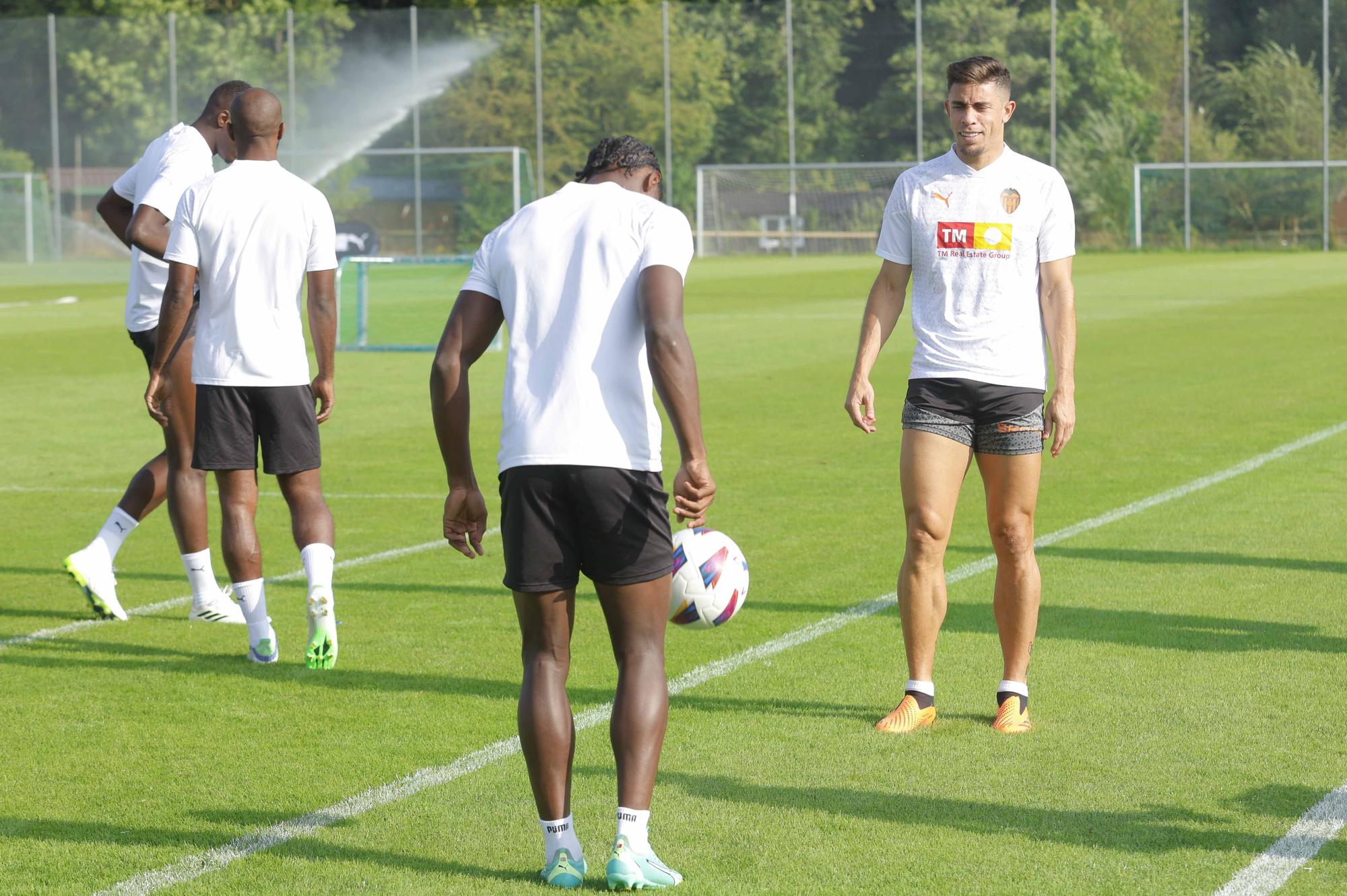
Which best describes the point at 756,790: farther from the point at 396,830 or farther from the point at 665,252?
→ the point at 665,252

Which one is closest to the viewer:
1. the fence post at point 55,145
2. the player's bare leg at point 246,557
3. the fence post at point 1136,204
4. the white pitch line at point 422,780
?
the white pitch line at point 422,780

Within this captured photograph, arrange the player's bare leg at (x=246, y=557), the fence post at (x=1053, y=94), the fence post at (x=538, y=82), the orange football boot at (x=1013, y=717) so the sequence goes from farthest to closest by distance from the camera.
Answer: the fence post at (x=538, y=82) → the fence post at (x=1053, y=94) → the player's bare leg at (x=246, y=557) → the orange football boot at (x=1013, y=717)

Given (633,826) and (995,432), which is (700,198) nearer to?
(995,432)

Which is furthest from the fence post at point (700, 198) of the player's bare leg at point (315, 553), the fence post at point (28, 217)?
the player's bare leg at point (315, 553)

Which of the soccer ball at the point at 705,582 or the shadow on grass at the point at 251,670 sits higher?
the soccer ball at the point at 705,582

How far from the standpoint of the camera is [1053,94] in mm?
52094

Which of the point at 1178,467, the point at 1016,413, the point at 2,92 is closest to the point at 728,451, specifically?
the point at 1178,467

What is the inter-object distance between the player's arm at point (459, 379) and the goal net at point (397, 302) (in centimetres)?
1743

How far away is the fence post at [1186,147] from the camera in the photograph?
50.2 metres

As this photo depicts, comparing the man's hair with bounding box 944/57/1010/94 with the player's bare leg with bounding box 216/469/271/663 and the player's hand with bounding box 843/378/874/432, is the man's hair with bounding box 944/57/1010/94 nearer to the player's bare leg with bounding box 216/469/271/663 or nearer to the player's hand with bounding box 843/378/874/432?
the player's hand with bounding box 843/378/874/432

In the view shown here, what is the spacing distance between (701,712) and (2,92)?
2033 inches

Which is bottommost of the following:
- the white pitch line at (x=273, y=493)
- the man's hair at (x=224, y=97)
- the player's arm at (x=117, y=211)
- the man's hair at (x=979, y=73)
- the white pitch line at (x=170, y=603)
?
the white pitch line at (x=170, y=603)

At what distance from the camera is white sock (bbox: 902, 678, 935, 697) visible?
5.75 meters

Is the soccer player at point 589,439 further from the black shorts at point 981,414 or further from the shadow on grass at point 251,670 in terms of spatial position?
the shadow on grass at point 251,670
